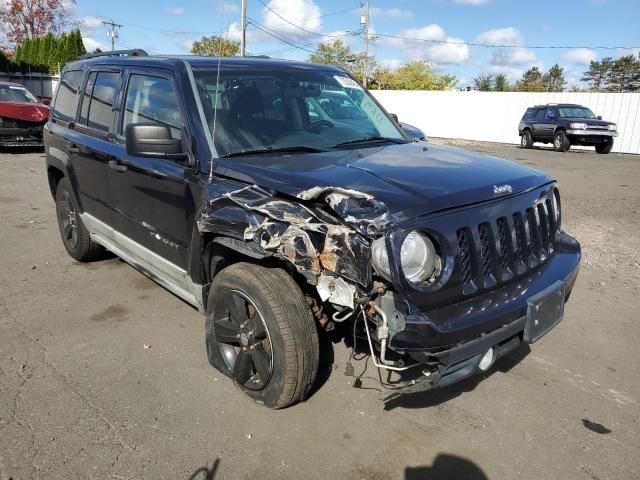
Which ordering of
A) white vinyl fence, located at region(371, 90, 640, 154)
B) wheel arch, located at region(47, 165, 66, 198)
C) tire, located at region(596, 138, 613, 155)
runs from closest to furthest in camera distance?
1. wheel arch, located at region(47, 165, 66, 198)
2. tire, located at region(596, 138, 613, 155)
3. white vinyl fence, located at region(371, 90, 640, 154)

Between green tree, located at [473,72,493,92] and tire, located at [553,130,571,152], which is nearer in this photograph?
tire, located at [553,130,571,152]

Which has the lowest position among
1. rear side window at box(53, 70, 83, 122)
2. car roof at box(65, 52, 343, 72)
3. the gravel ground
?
the gravel ground

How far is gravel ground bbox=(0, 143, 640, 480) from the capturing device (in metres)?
2.64

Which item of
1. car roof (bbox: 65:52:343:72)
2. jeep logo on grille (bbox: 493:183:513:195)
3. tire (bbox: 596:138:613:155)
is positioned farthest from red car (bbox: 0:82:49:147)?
tire (bbox: 596:138:613:155)

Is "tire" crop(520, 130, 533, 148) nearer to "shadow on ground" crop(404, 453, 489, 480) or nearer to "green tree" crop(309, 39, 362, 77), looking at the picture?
"shadow on ground" crop(404, 453, 489, 480)

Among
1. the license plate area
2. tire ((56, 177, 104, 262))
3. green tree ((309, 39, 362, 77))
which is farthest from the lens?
green tree ((309, 39, 362, 77))

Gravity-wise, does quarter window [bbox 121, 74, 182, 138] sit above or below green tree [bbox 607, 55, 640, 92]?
below

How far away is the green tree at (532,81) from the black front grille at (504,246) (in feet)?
229

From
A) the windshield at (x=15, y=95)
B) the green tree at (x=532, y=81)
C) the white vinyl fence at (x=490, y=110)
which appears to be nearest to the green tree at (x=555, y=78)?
the green tree at (x=532, y=81)

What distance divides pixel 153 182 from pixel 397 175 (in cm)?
175

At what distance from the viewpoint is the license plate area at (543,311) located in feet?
8.95

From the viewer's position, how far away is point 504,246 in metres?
2.82

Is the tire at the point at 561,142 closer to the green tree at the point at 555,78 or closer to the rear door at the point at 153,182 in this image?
the rear door at the point at 153,182

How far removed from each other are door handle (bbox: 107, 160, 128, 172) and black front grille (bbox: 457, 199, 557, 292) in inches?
103
